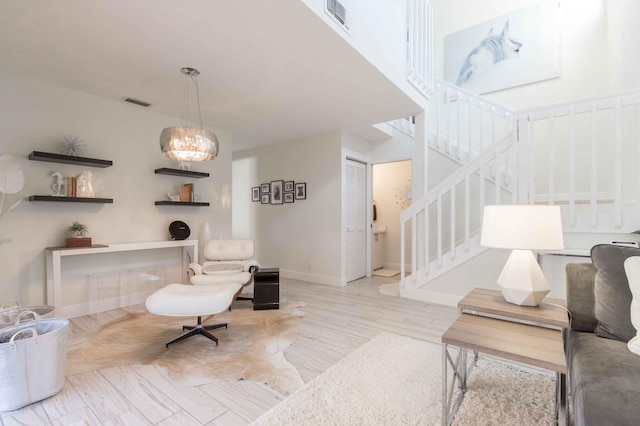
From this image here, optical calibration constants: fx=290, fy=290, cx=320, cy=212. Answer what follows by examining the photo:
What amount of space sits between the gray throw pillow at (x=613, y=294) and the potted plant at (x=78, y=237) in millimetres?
4301

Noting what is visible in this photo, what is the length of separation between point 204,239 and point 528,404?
12.8 feet

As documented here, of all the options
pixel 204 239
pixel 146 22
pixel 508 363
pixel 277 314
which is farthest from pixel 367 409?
pixel 204 239

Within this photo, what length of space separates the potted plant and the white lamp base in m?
3.90

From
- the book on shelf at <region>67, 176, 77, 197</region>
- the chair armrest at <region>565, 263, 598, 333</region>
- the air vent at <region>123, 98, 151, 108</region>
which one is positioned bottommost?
the chair armrest at <region>565, 263, 598, 333</region>

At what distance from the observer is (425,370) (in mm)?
2033

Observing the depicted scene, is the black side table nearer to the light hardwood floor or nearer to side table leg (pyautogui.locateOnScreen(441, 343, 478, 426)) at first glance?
the light hardwood floor

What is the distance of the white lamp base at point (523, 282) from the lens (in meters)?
1.68

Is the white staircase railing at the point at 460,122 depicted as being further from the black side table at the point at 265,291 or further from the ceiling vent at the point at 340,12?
the black side table at the point at 265,291

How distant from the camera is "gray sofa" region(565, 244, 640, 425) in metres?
1.01

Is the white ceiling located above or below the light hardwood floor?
above

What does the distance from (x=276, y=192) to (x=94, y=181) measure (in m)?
2.71

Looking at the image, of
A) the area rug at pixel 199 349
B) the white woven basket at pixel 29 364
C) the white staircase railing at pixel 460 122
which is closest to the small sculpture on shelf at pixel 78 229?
the area rug at pixel 199 349

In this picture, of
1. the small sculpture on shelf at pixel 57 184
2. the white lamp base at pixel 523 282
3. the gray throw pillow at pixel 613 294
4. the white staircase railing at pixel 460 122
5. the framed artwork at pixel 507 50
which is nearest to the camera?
Result: the gray throw pillow at pixel 613 294

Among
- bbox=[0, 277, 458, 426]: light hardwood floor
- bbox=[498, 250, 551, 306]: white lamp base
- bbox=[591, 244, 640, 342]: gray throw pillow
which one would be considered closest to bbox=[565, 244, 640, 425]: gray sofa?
bbox=[591, 244, 640, 342]: gray throw pillow
